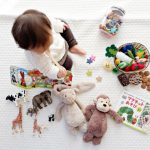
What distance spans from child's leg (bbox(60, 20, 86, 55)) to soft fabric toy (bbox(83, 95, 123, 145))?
0.19m

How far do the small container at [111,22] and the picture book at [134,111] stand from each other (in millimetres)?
241

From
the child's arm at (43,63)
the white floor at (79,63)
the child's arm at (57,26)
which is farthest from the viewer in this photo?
the white floor at (79,63)

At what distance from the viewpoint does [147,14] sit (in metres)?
1.27

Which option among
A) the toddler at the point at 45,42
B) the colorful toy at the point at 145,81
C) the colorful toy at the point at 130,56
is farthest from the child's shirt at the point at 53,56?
the colorful toy at the point at 145,81

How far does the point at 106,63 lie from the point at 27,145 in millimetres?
435

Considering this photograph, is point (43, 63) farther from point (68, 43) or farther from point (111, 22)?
point (111, 22)

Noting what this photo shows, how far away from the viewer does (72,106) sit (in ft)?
3.85

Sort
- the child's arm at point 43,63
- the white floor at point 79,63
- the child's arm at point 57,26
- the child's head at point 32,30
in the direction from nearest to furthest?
the child's head at point 32,30 → the child's arm at point 43,63 → the child's arm at point 57,26 → the white floor at point 79,63

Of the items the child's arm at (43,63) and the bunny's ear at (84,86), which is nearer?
the child's arm at (43,63)

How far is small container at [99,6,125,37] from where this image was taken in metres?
1.23

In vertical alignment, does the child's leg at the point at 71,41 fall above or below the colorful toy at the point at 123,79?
above

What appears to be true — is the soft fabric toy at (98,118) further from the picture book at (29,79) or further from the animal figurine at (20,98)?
the animal figurine at (20,98)

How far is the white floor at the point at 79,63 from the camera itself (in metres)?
1.21

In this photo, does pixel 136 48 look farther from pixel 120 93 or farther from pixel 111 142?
pixel 111 142
